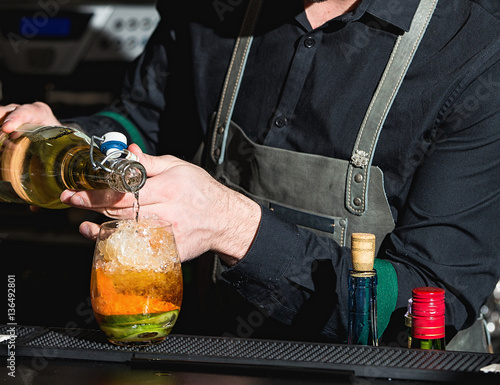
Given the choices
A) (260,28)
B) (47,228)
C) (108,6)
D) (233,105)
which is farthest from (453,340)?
(108,6)

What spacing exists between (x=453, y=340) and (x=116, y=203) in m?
0.80

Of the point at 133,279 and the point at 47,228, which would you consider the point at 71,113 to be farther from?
the point at 133,279

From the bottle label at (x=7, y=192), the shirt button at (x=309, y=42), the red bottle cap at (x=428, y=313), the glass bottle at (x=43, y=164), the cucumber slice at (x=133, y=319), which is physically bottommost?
the bottle label at (x=7, y=192)

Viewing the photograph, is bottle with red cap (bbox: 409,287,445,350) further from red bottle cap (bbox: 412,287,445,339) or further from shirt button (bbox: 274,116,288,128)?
shirt button (bbox: 274,116,288,128)

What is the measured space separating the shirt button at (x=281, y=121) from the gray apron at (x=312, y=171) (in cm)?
6

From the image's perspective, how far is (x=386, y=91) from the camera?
1.38 meters

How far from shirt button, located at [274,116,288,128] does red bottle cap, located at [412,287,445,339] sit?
63 cm

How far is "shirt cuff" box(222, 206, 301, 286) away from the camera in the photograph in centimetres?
121

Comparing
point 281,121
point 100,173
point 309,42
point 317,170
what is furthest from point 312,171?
point 100,173

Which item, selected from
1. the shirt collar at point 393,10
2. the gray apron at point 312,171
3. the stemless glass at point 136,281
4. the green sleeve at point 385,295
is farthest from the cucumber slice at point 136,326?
the shirt collar at point 393,10

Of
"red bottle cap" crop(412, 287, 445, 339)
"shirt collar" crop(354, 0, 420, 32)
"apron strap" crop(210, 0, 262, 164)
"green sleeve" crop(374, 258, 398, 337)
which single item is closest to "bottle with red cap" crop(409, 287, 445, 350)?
"red bottle cap" crop(412, 287, 445, 339)

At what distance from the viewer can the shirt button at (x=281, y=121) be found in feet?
4.97

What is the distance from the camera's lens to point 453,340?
4.77 ft

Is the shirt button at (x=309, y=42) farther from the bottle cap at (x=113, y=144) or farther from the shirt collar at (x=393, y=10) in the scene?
the bottle cap at (x=113, y=144)
